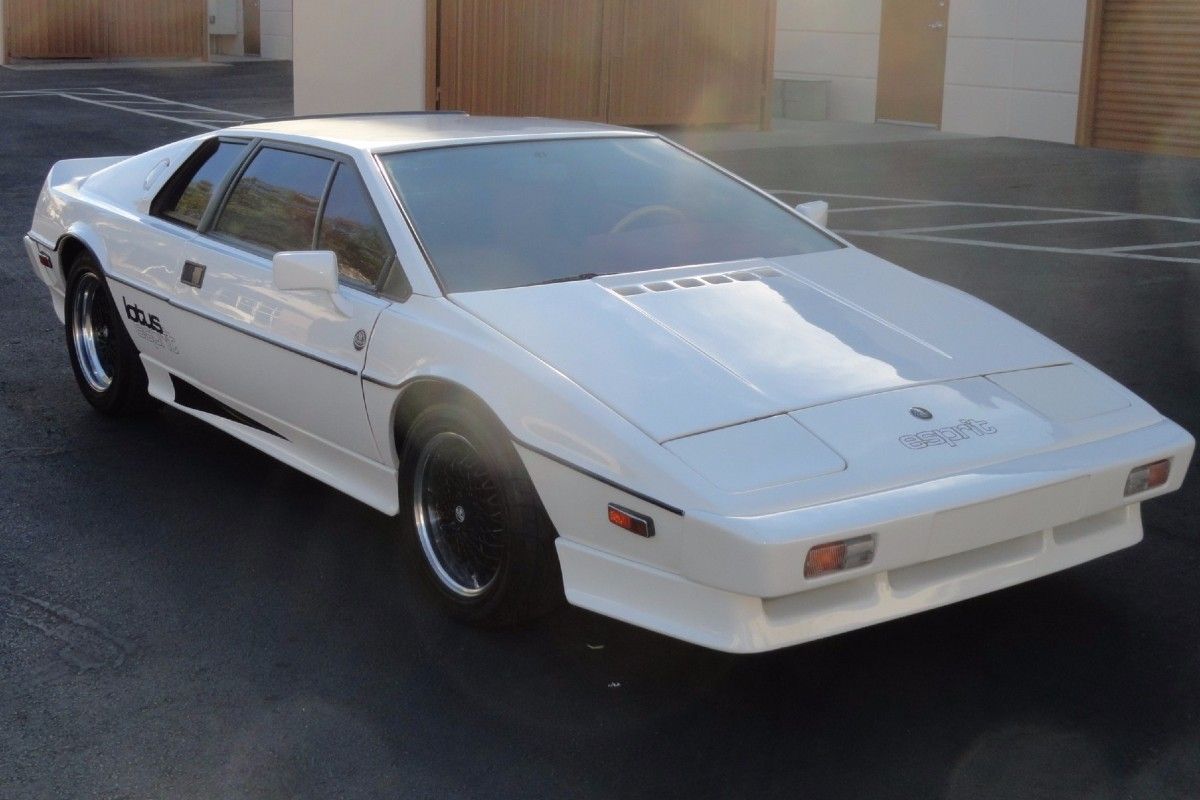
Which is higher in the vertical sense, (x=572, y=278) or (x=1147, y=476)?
(x=572, y=278)

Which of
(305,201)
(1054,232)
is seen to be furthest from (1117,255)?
(305,201)

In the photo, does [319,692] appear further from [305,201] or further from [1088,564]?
[1088,564]

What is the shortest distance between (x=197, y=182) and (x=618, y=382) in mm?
2554

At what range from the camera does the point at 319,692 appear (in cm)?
380

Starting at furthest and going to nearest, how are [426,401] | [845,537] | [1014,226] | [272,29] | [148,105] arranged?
[272,29]
[148,105]
[1014,226]
[426,401]
[845,537]

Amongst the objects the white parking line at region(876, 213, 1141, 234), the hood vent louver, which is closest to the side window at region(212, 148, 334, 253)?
the hood vent louver

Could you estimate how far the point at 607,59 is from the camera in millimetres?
19531

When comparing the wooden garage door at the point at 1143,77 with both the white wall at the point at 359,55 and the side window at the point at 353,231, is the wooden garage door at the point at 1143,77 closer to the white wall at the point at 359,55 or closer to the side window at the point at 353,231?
the white wall at the point at 359,55

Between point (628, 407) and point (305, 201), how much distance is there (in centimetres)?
180

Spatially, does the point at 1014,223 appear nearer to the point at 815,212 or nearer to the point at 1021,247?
the point at 1021,247

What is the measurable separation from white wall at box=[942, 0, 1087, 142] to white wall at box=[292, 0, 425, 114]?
7.57 meters

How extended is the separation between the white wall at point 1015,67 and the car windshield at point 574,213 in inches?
602

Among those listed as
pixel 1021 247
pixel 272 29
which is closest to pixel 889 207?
pixel 1021 247

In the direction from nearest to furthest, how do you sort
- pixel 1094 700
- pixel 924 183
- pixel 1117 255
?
pixel 1094 700
pixel 1117 255
pixel 924 183
